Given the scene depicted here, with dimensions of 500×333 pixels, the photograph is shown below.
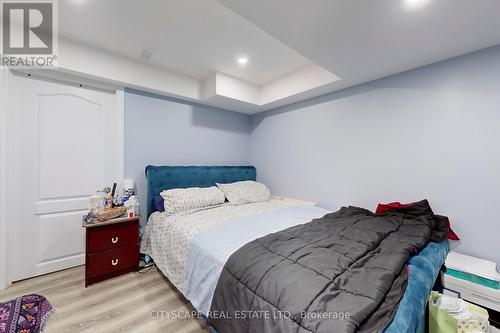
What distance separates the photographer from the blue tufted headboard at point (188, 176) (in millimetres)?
2592

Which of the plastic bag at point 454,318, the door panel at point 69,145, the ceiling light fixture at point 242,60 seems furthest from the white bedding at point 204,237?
the ceiling light fixture at point 242,60

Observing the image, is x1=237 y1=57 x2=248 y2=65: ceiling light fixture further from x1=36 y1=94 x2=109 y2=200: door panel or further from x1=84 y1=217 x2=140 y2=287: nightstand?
x1=84 y1=217 x2=140 y2=287: nightstand

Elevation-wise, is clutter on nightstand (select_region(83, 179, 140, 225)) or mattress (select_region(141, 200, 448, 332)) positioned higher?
clutter on nightstand (select_region(83, 179, 140, 225))

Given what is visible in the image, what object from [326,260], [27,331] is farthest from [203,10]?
[27,331]

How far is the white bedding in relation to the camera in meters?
1.47

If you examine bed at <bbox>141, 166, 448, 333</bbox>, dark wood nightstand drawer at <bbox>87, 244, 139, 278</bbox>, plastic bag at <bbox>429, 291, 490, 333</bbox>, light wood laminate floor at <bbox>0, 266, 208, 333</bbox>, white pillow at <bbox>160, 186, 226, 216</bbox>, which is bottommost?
light wood laminate floor at <bbox>0, 266, 208, 333</bbox>

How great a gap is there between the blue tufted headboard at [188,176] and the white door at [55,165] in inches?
19.0

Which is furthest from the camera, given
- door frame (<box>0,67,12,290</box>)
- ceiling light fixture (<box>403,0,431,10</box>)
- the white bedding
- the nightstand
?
the nightstand

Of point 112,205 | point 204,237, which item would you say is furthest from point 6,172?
point 204,237

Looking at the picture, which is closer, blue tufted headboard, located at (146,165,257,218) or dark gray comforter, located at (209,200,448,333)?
dark gray comforter, located at (209,200,448,333)

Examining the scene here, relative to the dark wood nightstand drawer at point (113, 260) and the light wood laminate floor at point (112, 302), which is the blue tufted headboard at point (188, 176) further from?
the light wood laminate floor at point (112, 302)

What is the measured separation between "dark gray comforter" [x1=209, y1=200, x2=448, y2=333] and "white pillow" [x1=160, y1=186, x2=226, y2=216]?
1194mm

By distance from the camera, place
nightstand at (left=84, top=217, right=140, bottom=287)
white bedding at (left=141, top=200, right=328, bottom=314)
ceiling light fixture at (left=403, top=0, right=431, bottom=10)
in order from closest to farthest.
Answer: ceiling light fixture at (left=403, top=0, right=431, bottom=10), white bedding at (left=141, top=200, right=328, bottom=314), nightstand at (left=84, top=217, right=140, bottom=287)

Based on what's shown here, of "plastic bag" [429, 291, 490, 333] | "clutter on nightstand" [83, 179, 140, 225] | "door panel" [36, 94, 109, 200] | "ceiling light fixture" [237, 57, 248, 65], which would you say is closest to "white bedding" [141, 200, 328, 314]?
"clutter on nightstand" [83, 179, 140, 225]
